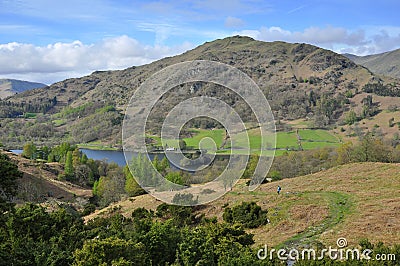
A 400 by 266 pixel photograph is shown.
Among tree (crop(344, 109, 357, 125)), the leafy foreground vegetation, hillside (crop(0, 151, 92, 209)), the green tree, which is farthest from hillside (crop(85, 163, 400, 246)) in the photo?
tree (crop(344, 109, 357, 125))

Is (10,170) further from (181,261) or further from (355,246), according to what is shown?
(355,246)

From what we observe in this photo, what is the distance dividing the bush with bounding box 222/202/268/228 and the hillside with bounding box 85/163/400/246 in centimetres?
58

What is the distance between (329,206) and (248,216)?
233 inches

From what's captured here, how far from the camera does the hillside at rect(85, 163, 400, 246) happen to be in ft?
70.4

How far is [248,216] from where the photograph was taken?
88.4ft

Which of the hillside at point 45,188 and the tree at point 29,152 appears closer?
the hillside at point 45,188

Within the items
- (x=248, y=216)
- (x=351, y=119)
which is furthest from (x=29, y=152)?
(x=351, y=119)

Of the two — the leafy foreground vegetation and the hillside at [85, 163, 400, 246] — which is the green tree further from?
the hillside at [85, 163, 400, 246]

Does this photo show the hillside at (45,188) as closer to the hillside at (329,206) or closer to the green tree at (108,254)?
the hillside at (329,206)

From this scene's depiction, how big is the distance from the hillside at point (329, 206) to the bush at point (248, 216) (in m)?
0.58

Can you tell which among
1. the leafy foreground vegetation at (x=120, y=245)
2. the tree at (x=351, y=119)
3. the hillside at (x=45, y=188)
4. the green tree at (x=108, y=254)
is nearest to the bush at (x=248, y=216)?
the leafy foreground vegetation at (x=120, y=245)

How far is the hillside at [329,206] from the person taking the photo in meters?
21.5

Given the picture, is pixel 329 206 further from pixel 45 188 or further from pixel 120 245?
pixel 45 188

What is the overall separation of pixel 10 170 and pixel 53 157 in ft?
249
